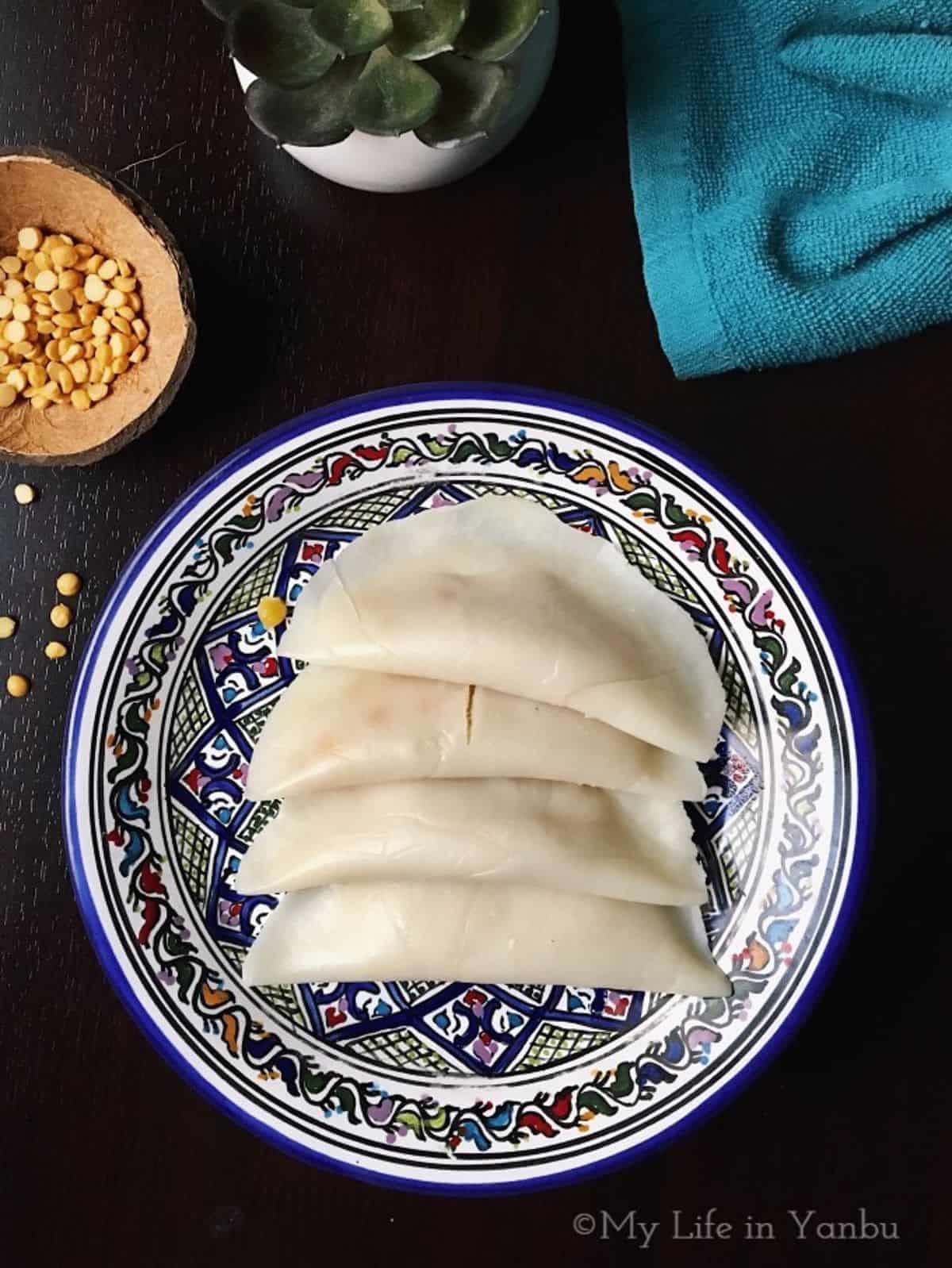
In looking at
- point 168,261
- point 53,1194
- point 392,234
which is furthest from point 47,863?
point 392,234

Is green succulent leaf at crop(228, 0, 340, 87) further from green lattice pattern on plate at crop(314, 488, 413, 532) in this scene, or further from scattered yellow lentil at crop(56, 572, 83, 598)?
scattered yellow lentil at crop(56, 572, 83, 598)

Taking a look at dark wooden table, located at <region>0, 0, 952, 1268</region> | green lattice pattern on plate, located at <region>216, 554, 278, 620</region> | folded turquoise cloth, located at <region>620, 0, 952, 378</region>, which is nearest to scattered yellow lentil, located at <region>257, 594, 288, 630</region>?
green lattice pattern on plate, located at <region>216, 554, 278, 620</region>

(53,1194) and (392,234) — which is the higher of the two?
(392,234)

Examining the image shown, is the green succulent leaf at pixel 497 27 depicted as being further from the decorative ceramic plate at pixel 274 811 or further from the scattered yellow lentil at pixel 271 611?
the scattered yellow lentil at pixel 271 611

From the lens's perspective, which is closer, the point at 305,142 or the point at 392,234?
the point at 305,142

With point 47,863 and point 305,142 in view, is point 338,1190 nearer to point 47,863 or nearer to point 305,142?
point 47,863

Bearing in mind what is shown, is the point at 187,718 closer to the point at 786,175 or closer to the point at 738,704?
the point at 738,704

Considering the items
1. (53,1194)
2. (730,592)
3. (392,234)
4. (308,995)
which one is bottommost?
(53,1194)
